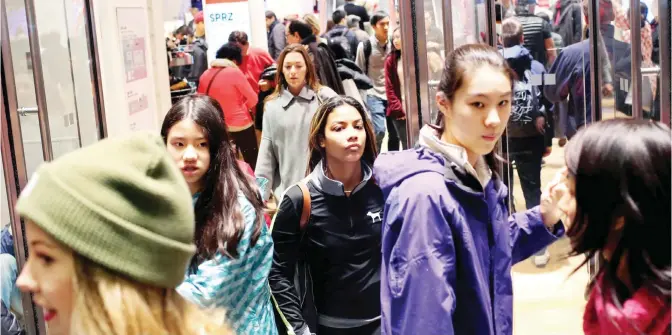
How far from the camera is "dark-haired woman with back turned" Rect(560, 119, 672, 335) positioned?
136 cm

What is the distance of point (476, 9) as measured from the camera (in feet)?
12.5

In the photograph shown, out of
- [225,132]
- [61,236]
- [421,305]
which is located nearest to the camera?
[61,236]

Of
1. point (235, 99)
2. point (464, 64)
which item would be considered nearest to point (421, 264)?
point (464, 64)

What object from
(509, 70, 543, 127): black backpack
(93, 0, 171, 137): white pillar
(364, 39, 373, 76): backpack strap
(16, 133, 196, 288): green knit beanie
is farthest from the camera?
(364, 39, 373, 76): backpack strap

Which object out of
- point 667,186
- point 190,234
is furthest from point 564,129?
point 190,234

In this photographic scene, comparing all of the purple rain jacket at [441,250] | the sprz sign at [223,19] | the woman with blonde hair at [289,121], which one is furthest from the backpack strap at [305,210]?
the sprz sign at [223,19]

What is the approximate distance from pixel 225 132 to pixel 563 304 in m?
2.43

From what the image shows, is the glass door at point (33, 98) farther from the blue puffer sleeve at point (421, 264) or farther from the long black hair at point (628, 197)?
the long black hair at point (628, 197)

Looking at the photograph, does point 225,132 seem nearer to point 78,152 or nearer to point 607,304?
point 78,152

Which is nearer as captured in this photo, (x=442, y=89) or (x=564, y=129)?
(x=442, y=89)

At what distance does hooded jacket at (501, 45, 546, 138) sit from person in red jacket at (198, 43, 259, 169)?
2.28 meters

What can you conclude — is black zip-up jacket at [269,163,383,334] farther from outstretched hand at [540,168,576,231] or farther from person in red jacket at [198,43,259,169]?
person in red jacket at [198,43,259,169]

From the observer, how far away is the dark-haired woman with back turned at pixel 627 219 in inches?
53.4

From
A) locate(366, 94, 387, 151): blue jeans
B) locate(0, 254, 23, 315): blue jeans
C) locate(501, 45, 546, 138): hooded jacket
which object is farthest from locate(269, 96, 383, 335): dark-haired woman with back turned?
locate(366, 94, 387, 151): blue jeans
